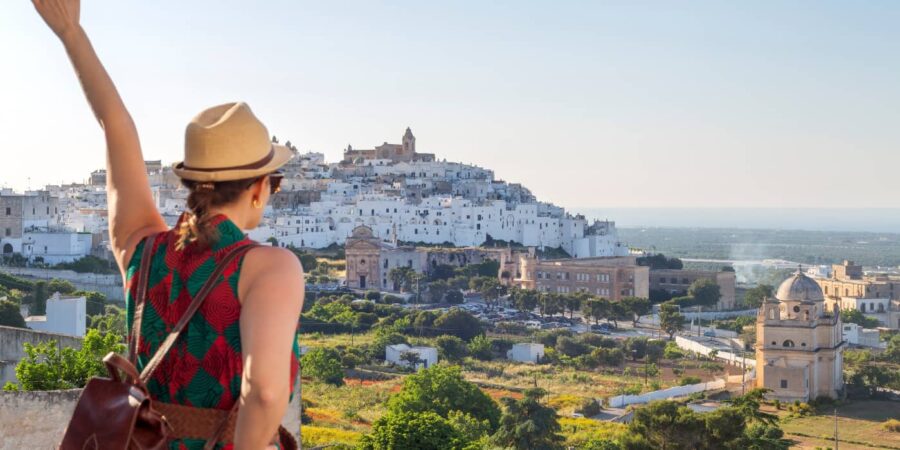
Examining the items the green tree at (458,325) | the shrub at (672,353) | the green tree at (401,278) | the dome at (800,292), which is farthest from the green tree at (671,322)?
the green tree at (401,278)

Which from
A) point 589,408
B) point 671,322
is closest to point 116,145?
point 589,408

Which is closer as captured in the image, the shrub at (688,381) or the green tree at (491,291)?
the shrub at (688,381)

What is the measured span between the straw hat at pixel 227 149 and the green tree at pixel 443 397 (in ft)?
58.1

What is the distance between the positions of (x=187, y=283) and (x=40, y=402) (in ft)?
19.5

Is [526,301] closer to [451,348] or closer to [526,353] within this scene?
[526,353]

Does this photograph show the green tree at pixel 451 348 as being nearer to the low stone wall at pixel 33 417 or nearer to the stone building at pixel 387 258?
the stone building at pixel 387 258

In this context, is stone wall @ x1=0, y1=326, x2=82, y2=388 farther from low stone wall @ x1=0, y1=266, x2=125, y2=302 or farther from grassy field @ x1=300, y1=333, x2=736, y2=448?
low stone wall @ x1=0, y1=266, x2=125, y2=302

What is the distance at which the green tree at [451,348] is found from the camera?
3066cm

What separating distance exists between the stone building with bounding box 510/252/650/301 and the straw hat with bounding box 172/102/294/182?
1731 inches

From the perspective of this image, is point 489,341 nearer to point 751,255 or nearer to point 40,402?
point 40,402

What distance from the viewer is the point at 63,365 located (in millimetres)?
8945

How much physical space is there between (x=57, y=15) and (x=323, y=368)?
23334 millimetres

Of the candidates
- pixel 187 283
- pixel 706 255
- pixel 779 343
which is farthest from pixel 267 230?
pixel 706 255

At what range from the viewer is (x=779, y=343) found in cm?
2831
